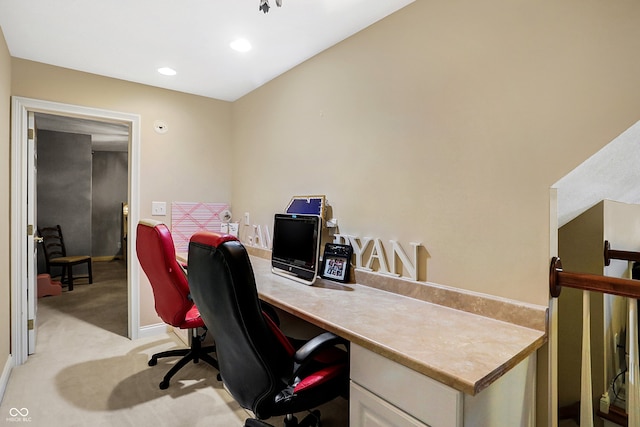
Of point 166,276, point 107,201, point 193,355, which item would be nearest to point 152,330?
point 193,355

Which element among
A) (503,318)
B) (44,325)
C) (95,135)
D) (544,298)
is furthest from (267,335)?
(95,135)

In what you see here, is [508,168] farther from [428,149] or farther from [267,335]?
[267,335]

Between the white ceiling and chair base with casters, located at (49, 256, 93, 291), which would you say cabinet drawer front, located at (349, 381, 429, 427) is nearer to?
the white ceiling

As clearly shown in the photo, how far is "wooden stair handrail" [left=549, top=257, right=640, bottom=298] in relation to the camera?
3.81ft

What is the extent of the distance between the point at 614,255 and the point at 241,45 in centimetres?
262

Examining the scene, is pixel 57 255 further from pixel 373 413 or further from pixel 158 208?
pixel 373 413

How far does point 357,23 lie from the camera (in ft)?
6.54

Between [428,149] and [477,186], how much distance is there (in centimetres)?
32

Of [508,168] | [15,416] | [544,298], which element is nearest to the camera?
[544,298]

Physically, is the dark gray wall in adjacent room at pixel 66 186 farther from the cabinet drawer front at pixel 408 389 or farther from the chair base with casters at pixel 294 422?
the cabinet drawer front at pixel 408 389

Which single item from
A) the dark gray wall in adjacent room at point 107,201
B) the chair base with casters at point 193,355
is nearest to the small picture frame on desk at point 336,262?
the chair base with casters at point 193,355

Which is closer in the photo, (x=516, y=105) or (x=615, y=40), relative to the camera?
(x=615, y=40)

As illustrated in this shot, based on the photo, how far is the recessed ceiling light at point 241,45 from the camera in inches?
87.7

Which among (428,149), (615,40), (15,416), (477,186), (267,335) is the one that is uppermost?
(615,40)
